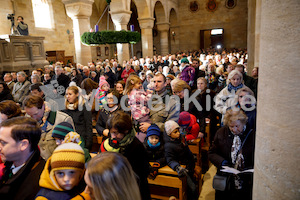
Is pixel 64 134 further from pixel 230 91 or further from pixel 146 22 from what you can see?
pixel 146 22

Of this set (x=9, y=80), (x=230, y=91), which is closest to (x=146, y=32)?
(x=9, y=80)

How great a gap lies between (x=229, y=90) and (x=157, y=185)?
7.48 feet

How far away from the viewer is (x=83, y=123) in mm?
3436

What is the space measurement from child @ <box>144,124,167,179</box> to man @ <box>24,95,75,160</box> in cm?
109

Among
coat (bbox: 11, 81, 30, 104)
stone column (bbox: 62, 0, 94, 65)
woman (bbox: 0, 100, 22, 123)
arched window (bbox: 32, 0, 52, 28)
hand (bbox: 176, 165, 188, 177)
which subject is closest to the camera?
hand (bbox: 176, 165, 188, 177)

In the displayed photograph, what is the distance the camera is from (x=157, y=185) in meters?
3.02

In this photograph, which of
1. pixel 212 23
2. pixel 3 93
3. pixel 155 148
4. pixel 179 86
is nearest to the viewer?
pixel 155 148

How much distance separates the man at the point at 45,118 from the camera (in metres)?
2.77

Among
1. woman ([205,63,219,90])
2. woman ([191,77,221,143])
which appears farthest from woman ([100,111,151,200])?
woman ([205,63,219,90])

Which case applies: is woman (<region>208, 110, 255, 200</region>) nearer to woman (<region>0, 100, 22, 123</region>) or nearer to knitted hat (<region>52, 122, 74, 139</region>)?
knitted hat (<region>52, 122, 74, 139</region>)

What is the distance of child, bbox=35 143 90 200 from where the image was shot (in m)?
1.58

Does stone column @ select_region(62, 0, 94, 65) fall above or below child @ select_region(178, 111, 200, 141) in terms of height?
above

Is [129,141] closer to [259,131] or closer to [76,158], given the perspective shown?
[76,158]

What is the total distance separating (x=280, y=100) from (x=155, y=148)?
1.79 metres
